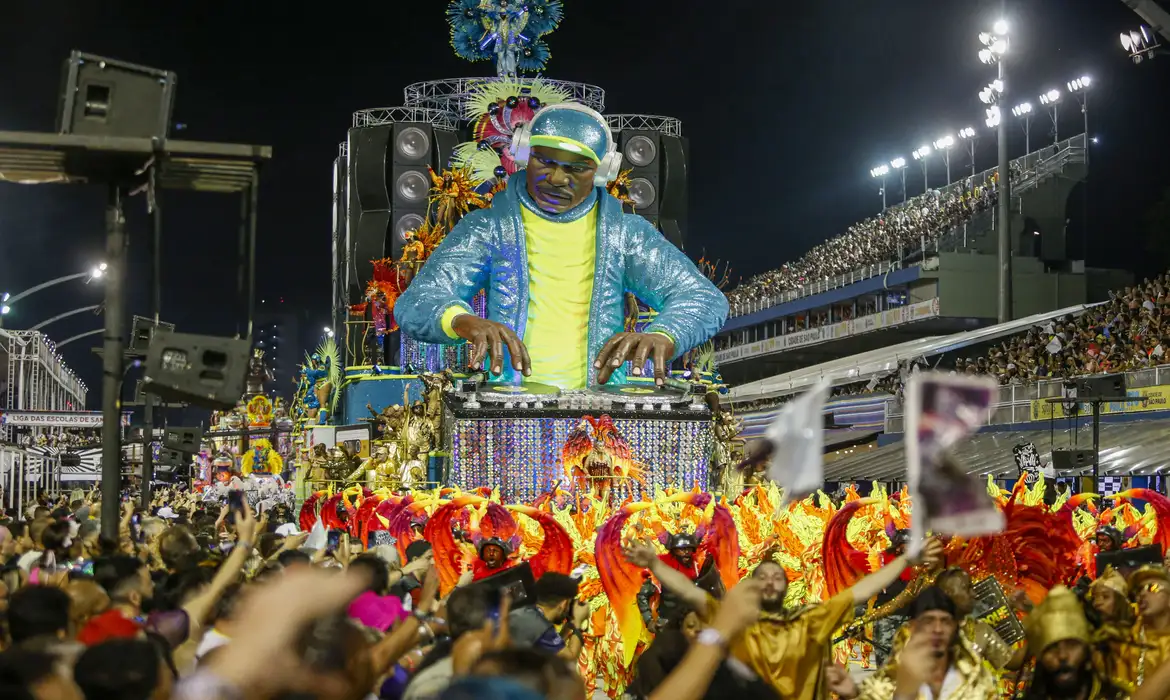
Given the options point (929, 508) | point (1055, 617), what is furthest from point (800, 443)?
point (1055, 617)

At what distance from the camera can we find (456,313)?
56.7 feet

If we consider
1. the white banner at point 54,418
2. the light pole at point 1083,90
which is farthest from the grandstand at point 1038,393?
the white banner at point 54,418

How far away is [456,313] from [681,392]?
2790mm

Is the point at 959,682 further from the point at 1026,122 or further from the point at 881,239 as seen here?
Result: the point at 881,239

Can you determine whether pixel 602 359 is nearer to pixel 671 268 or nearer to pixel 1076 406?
pixel 671 268

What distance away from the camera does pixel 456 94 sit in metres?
37.2

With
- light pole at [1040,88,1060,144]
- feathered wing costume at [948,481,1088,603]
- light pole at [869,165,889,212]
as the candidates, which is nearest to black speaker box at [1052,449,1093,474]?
feathered wing costume at [948,481,1088,603]

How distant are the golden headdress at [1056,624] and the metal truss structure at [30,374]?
1173 inches

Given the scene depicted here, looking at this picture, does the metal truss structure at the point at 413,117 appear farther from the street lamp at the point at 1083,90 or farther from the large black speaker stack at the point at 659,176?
the street lamp at the point at 1083,90

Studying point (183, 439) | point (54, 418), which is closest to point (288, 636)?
point (183, 439)

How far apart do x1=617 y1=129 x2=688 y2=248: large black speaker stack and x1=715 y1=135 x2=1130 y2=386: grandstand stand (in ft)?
30.6

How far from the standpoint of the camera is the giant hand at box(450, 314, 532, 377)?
16.4 metres

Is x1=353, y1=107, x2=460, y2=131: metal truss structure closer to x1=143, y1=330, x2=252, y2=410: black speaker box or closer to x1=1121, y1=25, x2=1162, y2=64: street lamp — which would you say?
x1=1121, y1=25, x2=1162, y2=64: street lamp

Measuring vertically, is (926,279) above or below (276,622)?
above
